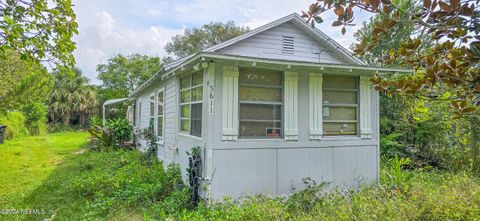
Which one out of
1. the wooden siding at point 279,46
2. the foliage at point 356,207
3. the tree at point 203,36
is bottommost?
the foliage at point 356,207

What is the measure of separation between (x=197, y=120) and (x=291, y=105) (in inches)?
74.6

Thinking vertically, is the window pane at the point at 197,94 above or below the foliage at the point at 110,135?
above

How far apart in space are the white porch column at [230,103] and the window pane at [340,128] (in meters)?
1.99

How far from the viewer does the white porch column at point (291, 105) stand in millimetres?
5535

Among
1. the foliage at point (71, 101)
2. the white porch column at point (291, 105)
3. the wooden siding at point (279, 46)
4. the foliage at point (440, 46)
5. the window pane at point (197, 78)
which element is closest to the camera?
the foliage at point (440, 46)

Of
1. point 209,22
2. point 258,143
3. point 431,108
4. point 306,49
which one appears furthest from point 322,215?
point 209,22

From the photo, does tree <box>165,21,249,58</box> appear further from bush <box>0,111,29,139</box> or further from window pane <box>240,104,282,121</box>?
window pane <box>240,104,282,121</box>

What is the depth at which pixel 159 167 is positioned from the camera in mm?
7953

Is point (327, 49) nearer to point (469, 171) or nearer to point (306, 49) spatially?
point (306, 49)

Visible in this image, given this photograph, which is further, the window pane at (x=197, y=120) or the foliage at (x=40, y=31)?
the window pane at (x=197, y=120)

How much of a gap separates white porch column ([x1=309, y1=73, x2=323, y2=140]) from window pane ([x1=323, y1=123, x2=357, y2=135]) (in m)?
0.22

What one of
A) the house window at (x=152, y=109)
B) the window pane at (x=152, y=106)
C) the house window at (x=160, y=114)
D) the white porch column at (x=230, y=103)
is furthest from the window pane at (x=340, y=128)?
the window pane at (x=152, y=106)

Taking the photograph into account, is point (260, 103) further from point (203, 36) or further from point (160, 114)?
point (203, 36)

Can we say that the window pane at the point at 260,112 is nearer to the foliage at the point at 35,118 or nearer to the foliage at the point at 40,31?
the foliage at the point at 40,31
